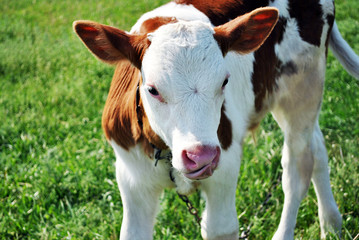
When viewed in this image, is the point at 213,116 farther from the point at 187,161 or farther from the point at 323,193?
the point at 323,193

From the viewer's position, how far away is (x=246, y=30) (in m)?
2.86

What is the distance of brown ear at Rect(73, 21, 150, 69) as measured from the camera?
2.69 metres

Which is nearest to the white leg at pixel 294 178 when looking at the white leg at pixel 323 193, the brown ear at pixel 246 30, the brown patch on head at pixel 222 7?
the white leg at pixel 323 193

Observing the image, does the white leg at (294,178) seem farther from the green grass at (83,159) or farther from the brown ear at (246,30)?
the brown ear at (246,30)

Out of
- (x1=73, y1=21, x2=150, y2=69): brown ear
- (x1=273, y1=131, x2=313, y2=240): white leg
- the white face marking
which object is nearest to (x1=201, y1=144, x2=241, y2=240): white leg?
the white face marking

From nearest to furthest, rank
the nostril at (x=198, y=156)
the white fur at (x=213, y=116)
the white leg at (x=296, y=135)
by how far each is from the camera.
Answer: the nostril at (x=198, y=156), the white fur at (x=213, y=116), the white leg at (x=296, y=135)

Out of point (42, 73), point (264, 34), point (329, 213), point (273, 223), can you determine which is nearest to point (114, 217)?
point (273, 223)

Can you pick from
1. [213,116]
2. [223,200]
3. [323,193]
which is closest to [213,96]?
[213,116]

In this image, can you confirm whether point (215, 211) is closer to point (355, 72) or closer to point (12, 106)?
point (355, 72)

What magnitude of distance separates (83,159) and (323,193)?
7.11ft

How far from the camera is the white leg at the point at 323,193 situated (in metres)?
3.90

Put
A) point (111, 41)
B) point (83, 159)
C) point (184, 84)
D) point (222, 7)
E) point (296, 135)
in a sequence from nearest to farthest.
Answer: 1. point (184, 84)
2. point (111, 41)
3. point (222, 7)
4. point (296, 135)
5. point (83, 159)

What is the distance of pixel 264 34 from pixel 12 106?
3.80 m

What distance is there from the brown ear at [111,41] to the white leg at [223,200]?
2.75 feet
